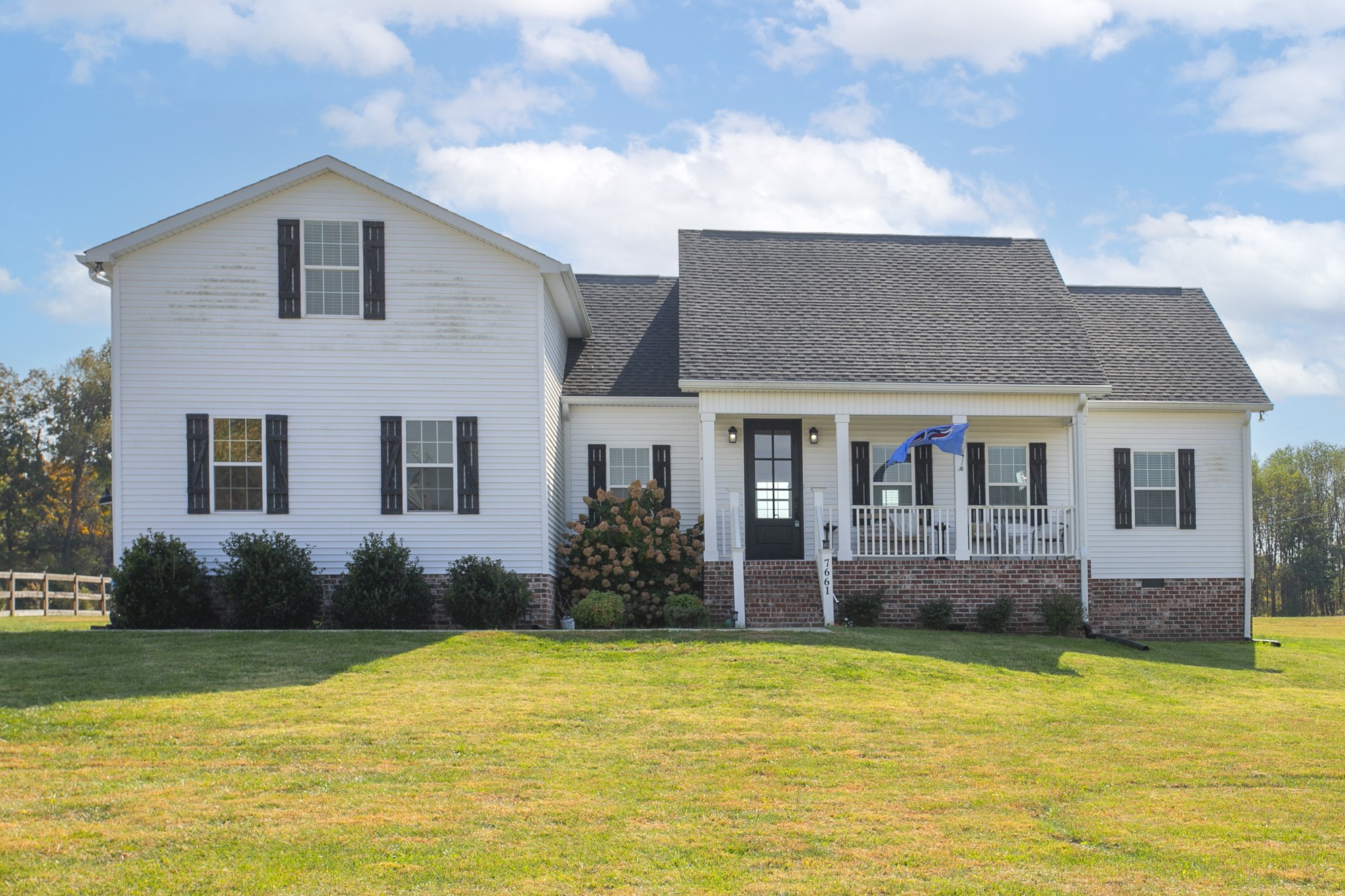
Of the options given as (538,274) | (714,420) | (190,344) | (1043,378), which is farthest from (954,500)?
(190,344)

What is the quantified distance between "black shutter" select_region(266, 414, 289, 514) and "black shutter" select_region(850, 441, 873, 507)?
30.4ft

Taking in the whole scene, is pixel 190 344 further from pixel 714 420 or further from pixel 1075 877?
pixel 1075 877

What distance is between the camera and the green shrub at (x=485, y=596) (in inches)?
696

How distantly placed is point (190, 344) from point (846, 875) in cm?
1446

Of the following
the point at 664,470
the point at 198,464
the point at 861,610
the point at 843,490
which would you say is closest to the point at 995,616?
the point at 861,610

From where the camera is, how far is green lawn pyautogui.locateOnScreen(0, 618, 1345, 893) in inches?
290

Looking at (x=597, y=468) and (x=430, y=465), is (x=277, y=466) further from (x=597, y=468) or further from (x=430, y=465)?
(x=597, y=468)

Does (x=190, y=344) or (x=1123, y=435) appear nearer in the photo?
(x=190, y=344)

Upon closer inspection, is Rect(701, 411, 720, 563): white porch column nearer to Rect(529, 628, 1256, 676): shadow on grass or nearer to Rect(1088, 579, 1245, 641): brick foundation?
Rect(529, 628, 1256, 676): shadow on grass

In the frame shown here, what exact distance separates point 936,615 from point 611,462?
6119 millimetres

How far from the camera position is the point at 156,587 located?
17.3 meters

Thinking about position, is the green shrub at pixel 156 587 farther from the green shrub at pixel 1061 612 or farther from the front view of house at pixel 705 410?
the green shrub at pixel 1061 612

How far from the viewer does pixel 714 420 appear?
21062 millimetres

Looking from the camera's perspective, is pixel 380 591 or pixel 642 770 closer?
pixel 642 770
